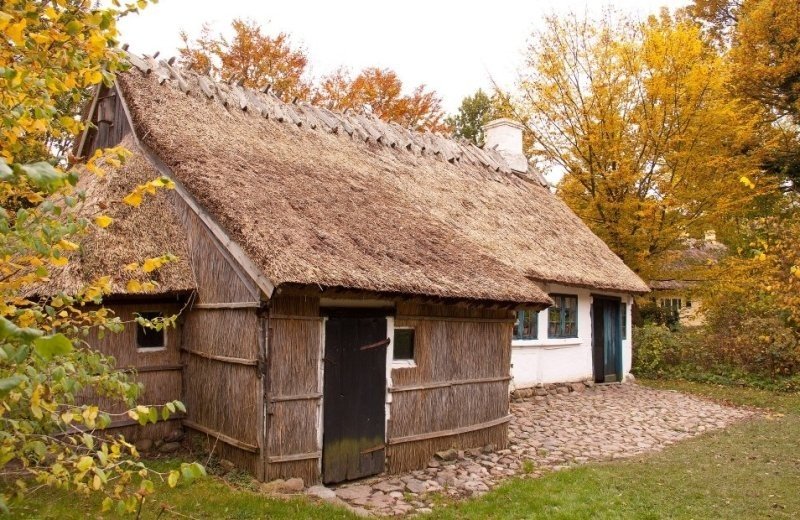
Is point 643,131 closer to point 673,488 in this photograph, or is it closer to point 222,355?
point 673,488

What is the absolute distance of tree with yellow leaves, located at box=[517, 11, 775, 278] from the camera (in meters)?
16.0

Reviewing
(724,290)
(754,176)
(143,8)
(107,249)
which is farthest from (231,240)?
(754,176)

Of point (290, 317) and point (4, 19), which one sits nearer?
point (4, 19)

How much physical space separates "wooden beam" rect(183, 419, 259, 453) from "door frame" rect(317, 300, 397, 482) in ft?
2.59

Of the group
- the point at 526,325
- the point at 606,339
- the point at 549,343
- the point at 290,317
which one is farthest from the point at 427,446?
the point at 606,339

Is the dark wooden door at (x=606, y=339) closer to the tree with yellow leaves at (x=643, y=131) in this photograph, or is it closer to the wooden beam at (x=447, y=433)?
the tree with yellow leaves at (x=643, y=131)

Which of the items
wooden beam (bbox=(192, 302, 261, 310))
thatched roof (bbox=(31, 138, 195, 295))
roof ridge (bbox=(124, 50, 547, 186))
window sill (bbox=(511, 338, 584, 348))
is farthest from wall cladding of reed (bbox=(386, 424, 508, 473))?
roof ridge (bbox=(124, 50, 547, 186))

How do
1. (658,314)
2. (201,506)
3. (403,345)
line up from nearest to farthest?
1. (201,506)
2. (403,345)
3. (658,314)

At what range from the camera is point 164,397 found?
8.26m

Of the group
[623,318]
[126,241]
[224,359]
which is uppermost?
[126,241]

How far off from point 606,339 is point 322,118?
933cm

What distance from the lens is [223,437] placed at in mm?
7379

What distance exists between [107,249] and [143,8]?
17.8 feet

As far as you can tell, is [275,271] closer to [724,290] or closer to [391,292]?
[391,292]
